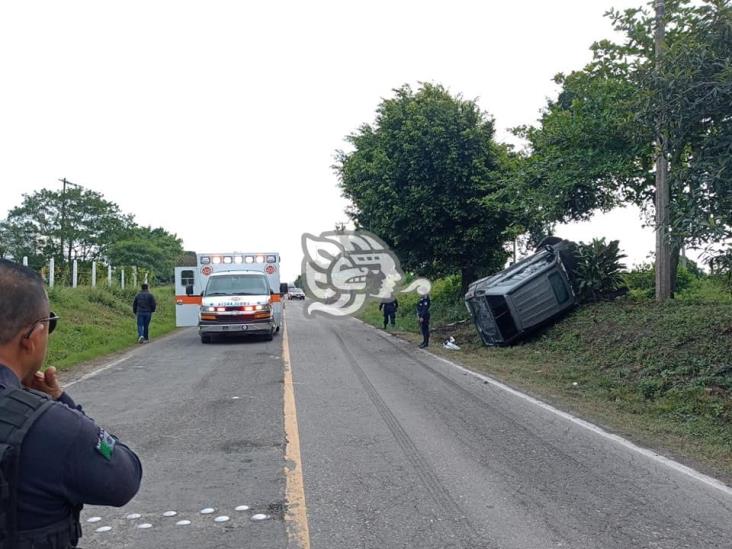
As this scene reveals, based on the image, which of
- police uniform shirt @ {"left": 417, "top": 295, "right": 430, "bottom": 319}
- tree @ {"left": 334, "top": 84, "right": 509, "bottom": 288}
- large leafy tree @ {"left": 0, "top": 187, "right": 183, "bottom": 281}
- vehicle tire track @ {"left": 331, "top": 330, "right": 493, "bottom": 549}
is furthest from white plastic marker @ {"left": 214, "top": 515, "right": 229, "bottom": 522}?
large leafy tree @ {"left": 0, "top": 187, "right": 183, "bottom": 281}

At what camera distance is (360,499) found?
5211mm

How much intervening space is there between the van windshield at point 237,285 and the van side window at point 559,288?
26.5 feet

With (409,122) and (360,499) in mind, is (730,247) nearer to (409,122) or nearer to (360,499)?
(360,499)

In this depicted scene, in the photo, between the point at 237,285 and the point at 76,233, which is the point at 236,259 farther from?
the point at 76,233

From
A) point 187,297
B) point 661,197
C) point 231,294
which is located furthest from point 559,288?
point 187,297

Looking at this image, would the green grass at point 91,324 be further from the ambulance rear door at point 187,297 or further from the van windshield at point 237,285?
the van windshield at point 237,285

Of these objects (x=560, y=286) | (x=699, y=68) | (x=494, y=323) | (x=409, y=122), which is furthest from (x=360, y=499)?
(x=409, y=122)

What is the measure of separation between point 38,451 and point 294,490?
12.3 feet

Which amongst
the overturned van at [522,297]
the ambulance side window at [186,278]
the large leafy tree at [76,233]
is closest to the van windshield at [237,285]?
the ambulance side window at [186,278]

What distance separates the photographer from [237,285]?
1909 centimetres

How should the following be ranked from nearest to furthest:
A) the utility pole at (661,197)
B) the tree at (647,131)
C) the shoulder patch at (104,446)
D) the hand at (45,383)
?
1. the shoulder patch at (104,446)
2. the hand at (45,383)
3. the tree at (647,131)
4. the utility pole at (661,197)

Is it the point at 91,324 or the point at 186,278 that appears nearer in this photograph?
the point at 186,278

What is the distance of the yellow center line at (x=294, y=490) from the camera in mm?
4473

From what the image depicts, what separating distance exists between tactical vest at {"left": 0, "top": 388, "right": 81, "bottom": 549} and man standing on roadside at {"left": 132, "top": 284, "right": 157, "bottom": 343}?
59.0ft
